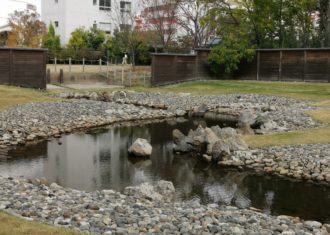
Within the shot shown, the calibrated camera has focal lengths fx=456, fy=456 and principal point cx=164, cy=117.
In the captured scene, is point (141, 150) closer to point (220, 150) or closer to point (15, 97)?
point (220, 150)

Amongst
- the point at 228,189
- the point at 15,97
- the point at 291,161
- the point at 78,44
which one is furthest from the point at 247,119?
the point at 78,44

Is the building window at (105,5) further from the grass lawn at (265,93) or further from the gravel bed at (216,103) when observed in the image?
the gravel bed at (216,103)

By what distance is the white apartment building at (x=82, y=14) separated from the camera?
55281 mm

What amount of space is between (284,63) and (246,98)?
7.95 meters

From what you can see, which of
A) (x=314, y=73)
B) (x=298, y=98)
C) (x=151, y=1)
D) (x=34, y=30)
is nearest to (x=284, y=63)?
(x=314, y=73)

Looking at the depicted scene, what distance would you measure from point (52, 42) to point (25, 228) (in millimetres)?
47156

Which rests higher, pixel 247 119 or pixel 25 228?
pixel 247 119

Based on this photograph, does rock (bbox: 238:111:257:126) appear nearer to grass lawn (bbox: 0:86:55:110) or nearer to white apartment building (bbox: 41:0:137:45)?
grass lawn (bbox: 0:86:55:110)

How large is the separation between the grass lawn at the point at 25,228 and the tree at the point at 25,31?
44.3 metres

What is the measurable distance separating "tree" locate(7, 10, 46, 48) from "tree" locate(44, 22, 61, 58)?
716mm

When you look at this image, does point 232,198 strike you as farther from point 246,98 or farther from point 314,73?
point 314,73

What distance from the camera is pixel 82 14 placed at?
5650cm

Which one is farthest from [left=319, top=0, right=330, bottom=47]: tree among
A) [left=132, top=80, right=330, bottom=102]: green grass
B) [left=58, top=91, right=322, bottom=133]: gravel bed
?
[left=58, top=91, right=322, bottom=133]: gravel bed

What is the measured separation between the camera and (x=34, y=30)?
50344 mm
